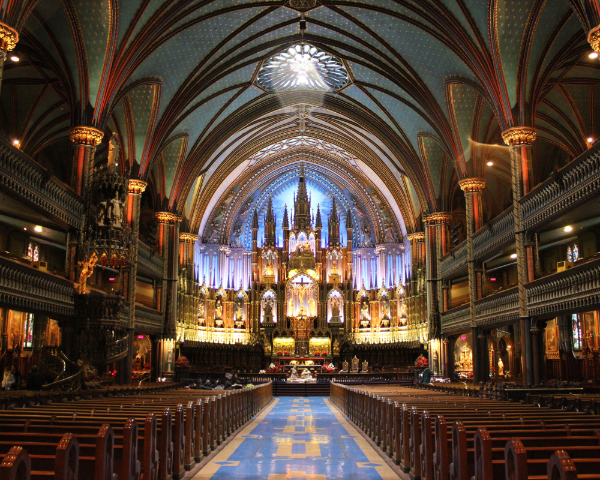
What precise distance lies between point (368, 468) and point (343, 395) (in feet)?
34.4

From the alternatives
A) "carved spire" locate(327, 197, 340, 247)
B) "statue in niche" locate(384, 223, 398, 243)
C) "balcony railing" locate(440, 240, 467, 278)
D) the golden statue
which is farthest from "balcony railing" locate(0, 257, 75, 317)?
"statue in niche" locate(384, 223, 398, 243)

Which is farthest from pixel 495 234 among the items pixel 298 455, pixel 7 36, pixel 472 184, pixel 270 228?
pixel 270 228

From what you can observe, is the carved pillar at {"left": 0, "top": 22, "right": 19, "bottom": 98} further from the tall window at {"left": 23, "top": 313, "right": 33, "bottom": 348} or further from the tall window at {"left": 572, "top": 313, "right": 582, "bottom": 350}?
the tall window at {"left": 572, "top": 313, "right": 582, "bottom": 350}

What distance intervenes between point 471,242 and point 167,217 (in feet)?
52.5

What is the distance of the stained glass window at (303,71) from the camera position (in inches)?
1203

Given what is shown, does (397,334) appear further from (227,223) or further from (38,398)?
(38,398)

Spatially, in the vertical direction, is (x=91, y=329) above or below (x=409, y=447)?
above

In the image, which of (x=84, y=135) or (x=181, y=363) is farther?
(x=181, y=363)

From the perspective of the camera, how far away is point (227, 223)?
42.8 meters

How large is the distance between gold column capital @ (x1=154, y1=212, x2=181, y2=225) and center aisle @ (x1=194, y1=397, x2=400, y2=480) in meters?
19.1

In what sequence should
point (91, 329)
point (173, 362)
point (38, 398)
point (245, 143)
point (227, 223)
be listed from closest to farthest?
point (38, 398) < point (91, 329) < point (173, 362) < point (245, 143) < point (227, 223)

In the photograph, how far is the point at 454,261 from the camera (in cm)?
2912

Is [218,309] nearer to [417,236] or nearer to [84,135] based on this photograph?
[417,236]

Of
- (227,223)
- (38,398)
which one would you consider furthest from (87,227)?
(227,223)
